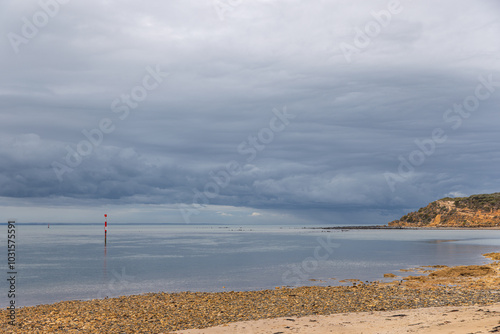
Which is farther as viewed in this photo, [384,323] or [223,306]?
[223,306]

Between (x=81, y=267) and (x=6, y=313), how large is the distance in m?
28.9

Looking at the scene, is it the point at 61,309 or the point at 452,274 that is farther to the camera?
the point at 452,274

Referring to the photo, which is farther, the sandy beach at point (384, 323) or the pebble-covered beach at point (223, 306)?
the pebble-covered beach at point (223, 306)

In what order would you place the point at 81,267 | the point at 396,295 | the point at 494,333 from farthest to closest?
the point at 81,267, the point at 396,295, the point at 494,333

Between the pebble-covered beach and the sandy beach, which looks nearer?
the sandy beach

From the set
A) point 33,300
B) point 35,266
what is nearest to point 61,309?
point 33,300

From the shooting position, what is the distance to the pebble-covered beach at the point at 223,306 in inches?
808

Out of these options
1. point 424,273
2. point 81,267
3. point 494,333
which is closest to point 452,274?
point 424,273

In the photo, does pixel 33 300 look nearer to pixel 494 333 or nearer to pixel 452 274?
pixel 494 333

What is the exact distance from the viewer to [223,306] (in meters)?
24.3

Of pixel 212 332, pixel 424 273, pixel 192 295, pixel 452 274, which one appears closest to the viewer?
pixel 212 332

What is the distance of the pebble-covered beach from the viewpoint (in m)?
20.5

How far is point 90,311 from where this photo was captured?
23.8 metres

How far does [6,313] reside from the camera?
80.0ft
